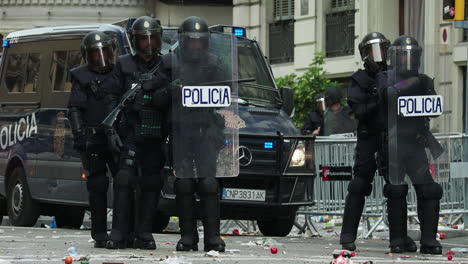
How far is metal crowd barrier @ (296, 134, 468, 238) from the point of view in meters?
16.1

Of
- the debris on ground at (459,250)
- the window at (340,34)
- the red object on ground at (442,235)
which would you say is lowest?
the red object on ground at (442,235)

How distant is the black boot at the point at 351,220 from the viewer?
12.3m

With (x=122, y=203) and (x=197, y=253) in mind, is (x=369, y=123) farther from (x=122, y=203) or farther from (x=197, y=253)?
(x=122, y=203)

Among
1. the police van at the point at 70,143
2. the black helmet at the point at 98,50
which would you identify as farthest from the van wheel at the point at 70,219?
the black helmet at the point at 98,50

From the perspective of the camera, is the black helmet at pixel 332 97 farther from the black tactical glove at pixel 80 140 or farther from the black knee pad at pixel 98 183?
the black tactical glove at pixel 80 140

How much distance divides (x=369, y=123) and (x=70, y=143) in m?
5.05

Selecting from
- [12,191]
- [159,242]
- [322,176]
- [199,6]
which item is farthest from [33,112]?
[199,6]

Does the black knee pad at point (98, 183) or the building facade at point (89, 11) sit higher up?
the building facade at point (89, 11)

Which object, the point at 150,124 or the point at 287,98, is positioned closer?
the point at 150,124

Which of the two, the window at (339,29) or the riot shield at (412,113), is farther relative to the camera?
the window at (339,29)

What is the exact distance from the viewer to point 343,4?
30375mm

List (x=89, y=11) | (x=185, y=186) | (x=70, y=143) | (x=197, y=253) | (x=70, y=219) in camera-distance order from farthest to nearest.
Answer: (x=89, y=11)
(x=70, y=219)
(x=70, y=143)
(x=185, y=186)
(x=197, y=253)

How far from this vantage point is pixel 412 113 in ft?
39.5

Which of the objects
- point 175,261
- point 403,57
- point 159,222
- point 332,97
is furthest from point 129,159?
point 332,97
